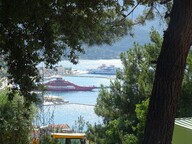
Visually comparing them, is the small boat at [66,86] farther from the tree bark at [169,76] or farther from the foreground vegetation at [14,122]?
the tree bark at [169,76]

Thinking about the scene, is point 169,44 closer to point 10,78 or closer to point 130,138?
point 10,78

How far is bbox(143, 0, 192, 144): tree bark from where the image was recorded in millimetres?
3482

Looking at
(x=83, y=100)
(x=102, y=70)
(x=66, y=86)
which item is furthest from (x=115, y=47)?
(x=102, y=70)

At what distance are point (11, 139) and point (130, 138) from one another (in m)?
3.76

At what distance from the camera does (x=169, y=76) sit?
11.5 ft

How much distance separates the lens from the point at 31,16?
11.2ft

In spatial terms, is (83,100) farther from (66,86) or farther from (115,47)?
(115,47)

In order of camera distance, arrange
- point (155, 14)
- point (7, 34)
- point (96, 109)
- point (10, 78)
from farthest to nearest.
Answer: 1. point (96, 109)
2. point (155, 14)
3. point (10, 78)
4. point (7, 34)

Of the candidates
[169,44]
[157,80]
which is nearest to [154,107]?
[157,80]

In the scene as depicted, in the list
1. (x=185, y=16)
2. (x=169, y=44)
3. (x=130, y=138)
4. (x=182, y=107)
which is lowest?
(x=130, y=138)

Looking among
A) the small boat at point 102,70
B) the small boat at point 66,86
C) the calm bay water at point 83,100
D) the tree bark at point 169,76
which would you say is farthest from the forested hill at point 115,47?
the small boat at point 102,70

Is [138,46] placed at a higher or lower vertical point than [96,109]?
higher

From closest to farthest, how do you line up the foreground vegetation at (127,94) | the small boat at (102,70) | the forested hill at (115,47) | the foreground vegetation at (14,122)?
1. the foreground vegetation at (14,122)
2. the forested hill at (115,47)
3. the foreground vegetation at (127,94)
4. the small boat at (102,70)

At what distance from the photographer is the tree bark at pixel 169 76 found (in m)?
3.48
